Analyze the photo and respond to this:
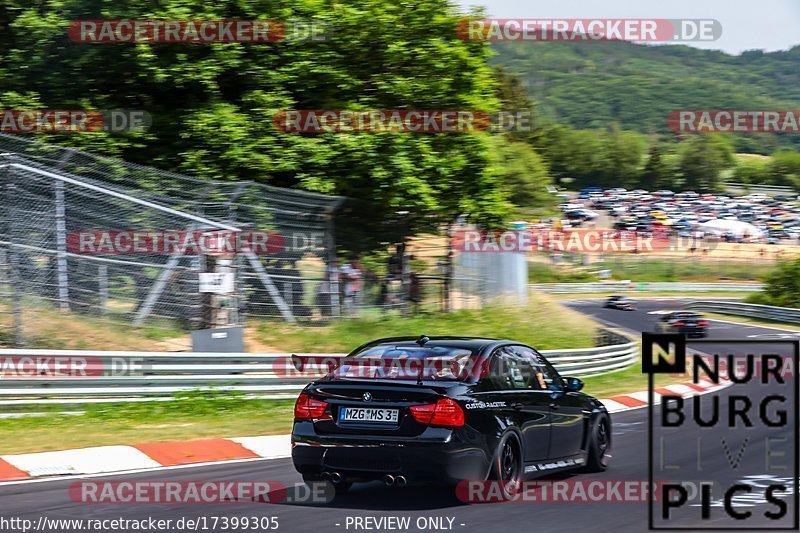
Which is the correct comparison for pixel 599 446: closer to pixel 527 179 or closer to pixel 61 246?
pixel 61 246

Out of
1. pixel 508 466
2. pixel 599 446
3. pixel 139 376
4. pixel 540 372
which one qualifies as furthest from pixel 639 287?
pixel 508 466

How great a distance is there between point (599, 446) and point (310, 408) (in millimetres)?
3237

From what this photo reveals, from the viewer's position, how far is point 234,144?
791 inches

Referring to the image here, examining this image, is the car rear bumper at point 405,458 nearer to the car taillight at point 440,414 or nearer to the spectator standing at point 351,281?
the car taillight at point 440,414

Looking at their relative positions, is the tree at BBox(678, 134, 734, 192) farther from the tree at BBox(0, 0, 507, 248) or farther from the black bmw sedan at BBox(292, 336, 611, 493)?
the black bmw sedan at BBox(292, 336, 611, 493)

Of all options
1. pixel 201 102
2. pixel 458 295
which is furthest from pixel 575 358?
pixel 201 102

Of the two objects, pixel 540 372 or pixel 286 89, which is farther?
pixel 286 89

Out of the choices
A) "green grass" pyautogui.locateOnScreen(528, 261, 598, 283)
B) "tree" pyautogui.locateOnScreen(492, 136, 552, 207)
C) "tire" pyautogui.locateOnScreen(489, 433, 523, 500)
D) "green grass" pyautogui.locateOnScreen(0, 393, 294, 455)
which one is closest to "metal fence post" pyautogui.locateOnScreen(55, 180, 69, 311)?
"green grass" pyautogui.locateOnScreen(0, 393, 294, 455)

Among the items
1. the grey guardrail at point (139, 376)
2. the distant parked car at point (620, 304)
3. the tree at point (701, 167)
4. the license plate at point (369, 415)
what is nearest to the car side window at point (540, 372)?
the license plate at point (369, 415)

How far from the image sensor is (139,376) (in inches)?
541

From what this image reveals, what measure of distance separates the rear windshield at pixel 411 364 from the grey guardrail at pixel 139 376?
6.22m

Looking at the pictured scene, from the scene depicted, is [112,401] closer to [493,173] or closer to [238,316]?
[238,316]

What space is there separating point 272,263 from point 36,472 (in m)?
9.22

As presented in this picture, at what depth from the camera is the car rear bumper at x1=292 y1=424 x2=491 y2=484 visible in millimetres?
6973
